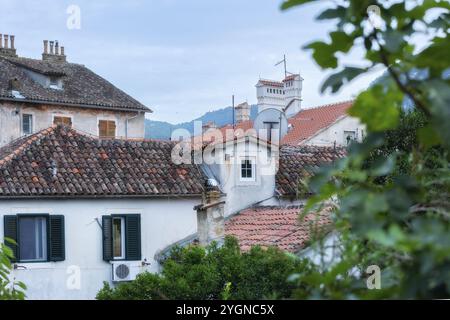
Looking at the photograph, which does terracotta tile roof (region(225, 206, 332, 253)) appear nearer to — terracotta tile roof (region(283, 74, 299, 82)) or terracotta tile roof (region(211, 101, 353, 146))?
terracotta tile roof (region(211, 101, 353, 146))

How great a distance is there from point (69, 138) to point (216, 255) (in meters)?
10.0

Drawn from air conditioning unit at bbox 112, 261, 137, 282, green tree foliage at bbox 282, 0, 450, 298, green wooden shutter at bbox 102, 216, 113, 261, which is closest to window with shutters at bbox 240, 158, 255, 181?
green wooden shutter at bbox 102, 216, 113, 261

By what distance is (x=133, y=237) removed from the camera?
20.2 m

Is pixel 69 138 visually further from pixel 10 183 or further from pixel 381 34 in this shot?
pixel 381 34

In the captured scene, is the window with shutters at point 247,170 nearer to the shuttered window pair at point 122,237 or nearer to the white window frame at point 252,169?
the white window frame at point 252,169

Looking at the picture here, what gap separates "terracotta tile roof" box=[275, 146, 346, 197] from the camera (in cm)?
2194

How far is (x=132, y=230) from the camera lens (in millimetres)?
20188

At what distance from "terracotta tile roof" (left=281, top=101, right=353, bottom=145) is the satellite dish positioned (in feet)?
42.0

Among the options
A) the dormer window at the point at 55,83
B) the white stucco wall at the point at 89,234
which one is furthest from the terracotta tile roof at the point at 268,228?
the dormer window at the point at 55,83

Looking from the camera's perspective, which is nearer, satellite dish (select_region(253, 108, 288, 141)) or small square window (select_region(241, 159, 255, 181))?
small square window (select_region(241, 159, 255, 181))

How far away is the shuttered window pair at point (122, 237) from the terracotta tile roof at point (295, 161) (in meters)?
4.03

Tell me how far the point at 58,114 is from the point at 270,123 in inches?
593

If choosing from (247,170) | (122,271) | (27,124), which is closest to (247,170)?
(247,170)
